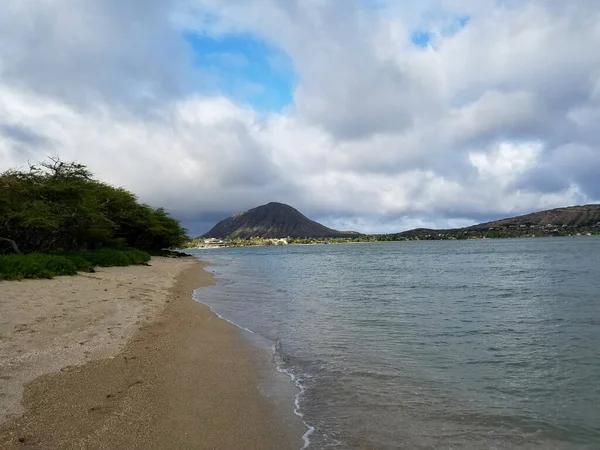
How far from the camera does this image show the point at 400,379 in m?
8.68

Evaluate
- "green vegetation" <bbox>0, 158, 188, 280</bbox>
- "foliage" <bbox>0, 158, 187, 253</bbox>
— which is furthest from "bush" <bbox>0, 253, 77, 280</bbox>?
"foliage" <bbox>0, 158, 187, 253</bbox>

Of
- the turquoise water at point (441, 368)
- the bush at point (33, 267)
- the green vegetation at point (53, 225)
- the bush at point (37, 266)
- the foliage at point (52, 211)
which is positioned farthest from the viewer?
the foliage at point (52, 211)

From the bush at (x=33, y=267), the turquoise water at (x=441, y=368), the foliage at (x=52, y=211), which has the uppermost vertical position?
the foliage at (x=52, y=211)

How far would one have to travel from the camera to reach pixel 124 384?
7277 millimetres

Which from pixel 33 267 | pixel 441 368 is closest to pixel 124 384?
pixel 441 368

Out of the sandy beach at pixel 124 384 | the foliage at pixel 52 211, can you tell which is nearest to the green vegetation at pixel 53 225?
the foliage at pixel 52 211

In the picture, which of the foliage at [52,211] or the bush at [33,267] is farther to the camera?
the foliage at [52,211]

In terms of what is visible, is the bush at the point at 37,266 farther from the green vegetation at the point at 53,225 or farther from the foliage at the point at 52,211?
the foliage at the point at 52,211

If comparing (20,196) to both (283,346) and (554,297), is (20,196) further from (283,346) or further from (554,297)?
(554,297)

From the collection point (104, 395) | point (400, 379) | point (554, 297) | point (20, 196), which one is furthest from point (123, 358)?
point (20, 196)

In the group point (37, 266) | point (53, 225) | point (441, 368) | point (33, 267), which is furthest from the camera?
point (53, 225)

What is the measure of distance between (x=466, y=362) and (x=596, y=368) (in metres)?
2.81

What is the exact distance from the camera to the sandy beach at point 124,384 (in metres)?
5.43

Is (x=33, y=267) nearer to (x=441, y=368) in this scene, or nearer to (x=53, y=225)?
(x=53, y=225)
